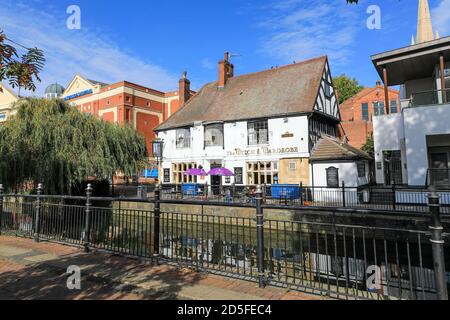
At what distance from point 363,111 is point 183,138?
2299cm

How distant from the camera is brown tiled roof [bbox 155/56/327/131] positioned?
70.0 feet

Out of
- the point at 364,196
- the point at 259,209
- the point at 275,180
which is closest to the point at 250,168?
the point at 275,180

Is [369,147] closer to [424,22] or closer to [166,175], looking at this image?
[424,22]

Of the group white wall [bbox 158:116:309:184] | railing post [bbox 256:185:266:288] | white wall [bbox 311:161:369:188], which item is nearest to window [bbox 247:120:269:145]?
white wall [bbox 158:116:309:184]

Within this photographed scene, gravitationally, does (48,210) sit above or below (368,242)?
above

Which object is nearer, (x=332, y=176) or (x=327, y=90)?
(x=332, y=176)

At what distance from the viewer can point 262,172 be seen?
21453 mm

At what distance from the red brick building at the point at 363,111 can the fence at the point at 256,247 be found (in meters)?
23.3

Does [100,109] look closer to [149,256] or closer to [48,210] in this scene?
[48,210]

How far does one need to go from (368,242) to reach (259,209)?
32.0ft

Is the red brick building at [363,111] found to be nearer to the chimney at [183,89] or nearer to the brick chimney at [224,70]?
the brick chimney at [224,70]

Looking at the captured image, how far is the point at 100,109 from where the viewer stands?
141 ft

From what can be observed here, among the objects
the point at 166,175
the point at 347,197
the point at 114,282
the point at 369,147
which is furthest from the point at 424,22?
the point at 114,282
